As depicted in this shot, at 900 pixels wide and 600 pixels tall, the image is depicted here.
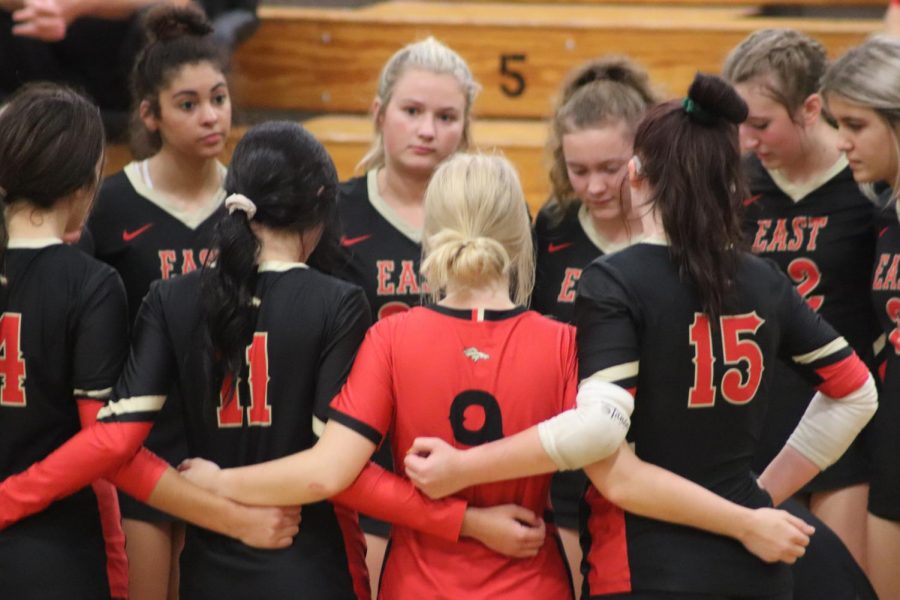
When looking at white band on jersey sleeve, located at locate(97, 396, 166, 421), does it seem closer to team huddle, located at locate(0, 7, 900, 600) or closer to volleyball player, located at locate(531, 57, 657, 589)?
team huddle, located at locate(0, 7, 900, 600)

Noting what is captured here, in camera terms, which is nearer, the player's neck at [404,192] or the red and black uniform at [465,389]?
the red and black uniform at [465,389]

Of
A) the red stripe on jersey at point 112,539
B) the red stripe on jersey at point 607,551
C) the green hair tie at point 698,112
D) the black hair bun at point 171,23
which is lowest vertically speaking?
the red stripe on jersey at point 112,539

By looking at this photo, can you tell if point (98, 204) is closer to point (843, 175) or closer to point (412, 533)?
point (412, 533)

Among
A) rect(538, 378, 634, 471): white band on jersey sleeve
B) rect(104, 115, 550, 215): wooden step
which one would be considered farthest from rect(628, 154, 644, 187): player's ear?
rect(104, 115, 550, 215): wooden step

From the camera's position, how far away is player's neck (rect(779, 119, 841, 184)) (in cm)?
338

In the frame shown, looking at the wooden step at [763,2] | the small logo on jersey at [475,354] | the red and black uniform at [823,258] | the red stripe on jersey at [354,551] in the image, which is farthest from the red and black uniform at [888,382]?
the wooden step at [763,2]

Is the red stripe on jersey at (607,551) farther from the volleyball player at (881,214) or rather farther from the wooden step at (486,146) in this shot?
the wooden step at (486,146)

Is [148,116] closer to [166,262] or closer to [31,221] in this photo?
[166,262]

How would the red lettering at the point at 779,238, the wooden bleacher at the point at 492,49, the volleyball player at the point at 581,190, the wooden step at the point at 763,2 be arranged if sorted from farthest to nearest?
the wooden step at the point at 763,2 → the wooden bleacher at the point at 492,49 → the red lettering at the point at 779,238 → the volleyball player at the point at 581,190

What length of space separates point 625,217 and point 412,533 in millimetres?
1108

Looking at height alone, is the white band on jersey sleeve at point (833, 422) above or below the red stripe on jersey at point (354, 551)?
above

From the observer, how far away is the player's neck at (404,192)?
3316 mm

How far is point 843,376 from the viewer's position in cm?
242

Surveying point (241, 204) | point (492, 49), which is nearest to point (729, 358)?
point (241, 204)
